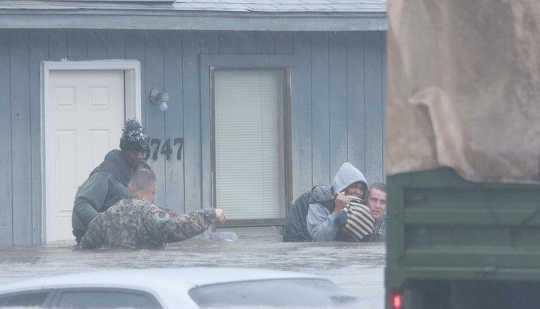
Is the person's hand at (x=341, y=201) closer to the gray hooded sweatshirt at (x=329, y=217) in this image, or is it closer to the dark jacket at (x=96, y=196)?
the gray hooded sweatshirt at (x=329, y=217)

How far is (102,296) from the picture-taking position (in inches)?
231

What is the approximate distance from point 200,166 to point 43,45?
2.03m

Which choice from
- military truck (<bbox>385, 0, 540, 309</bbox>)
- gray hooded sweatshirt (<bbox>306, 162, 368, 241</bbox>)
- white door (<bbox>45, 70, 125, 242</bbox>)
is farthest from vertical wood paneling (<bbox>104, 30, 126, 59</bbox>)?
military truck (<bbox>385, 0, 540, 309</bbox>)

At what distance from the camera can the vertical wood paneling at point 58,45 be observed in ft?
41.8

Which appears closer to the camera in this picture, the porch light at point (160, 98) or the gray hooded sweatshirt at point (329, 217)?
the gray hooded sweatshirt at point (329, 217)

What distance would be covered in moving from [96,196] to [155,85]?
3238 millimetres

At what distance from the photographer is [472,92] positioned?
5352mm

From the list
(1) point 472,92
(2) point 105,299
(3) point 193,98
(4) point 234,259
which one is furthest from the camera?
(3) point 193,98

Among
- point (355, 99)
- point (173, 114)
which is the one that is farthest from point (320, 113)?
point (173, 114)

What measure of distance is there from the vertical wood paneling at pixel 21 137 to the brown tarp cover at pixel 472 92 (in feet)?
25.4

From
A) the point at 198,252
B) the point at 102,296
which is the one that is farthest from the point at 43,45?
the point at 102,296

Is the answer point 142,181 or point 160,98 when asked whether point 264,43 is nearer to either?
point 160,98

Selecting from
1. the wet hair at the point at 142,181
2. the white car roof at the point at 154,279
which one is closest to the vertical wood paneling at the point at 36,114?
the wet hair at the point at 142,181

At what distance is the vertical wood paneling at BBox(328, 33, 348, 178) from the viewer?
535 inches
